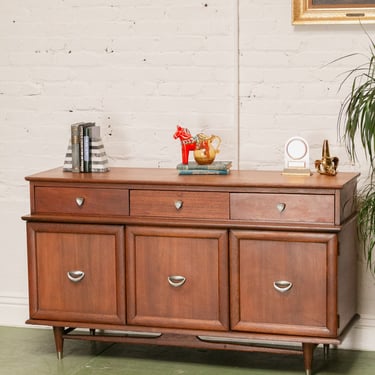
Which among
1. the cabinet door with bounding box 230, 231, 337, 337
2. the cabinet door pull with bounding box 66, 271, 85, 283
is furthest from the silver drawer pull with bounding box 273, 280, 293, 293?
the cabinet door pull with bounding box 66, 271, 85, 283

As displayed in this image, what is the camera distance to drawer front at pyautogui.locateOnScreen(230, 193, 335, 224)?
400cm

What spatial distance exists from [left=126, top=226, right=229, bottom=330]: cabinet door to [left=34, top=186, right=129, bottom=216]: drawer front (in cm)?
13

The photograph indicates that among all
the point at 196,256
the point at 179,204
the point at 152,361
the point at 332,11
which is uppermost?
the point at 332,11

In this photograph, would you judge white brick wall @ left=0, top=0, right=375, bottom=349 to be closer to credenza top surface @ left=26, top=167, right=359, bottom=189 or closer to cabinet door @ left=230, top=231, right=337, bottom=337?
credenza top surface @ left=26, top=167, right=359, bottom=189

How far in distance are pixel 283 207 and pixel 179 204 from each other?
461 mm

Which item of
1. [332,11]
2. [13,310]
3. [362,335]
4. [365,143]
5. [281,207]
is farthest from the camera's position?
[13,310]

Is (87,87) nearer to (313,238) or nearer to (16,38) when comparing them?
(16,38)

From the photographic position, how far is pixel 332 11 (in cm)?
438

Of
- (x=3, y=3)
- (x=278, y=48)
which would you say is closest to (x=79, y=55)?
(x=3, y=3)

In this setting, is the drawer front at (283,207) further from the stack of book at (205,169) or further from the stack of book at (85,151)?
the stack of book at (85,151)

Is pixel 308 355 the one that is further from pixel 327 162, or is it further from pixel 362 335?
pixel 327 162

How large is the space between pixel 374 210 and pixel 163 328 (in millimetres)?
1066

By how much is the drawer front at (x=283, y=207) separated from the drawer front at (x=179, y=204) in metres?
0.06

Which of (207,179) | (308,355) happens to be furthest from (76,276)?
(308,355)
